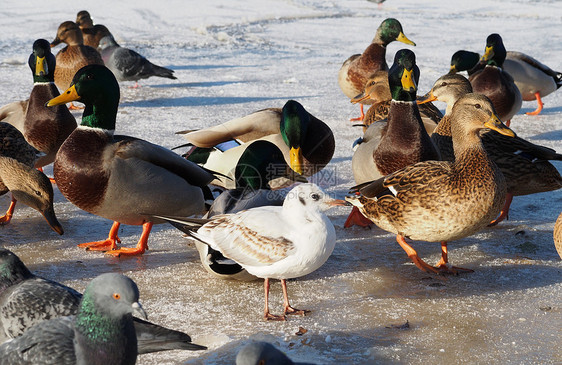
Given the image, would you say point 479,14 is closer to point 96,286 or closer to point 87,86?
point 87,86

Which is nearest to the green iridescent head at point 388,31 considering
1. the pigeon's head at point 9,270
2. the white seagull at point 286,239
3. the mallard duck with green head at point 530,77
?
the mallard duck with green head at point 530,77

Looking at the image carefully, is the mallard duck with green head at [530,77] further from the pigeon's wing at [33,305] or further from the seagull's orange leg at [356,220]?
the pigeon's wing at [33,305]

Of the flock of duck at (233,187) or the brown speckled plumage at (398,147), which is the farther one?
the brown speckled plumage at (398,147)

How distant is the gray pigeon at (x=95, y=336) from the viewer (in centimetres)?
227

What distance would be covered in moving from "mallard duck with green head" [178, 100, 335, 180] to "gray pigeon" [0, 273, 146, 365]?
9.14 feet

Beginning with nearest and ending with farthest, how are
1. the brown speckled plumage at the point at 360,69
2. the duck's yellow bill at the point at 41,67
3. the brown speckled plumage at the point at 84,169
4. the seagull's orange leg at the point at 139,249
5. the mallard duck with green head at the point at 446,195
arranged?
the mallard duck with green head at the point at 446,195, the brown speckled plumage at the point at 84,169, the seagull's orange leg at the point at 139,249, the duck's yellow bill at the point at 41,67, the brown speckled plumage at the point at 360,69

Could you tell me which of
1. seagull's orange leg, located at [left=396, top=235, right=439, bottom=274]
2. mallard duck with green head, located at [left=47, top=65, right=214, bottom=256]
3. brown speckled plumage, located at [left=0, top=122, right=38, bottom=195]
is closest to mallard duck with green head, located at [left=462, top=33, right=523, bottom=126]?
seagull's orange leg, located at [left=396, top=235, right=439, bottom=274]

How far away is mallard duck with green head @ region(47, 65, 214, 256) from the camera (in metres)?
4.12

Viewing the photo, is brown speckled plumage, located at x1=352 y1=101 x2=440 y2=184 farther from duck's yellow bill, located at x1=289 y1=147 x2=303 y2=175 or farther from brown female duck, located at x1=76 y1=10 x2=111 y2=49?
brown female duck, located at x1=76 y1=10 x2=111 y2=49

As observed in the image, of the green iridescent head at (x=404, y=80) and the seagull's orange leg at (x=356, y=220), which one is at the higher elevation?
the green iridescent head at (x=404, y=80)

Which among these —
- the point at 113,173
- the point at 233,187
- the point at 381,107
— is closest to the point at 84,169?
the point at 113,173

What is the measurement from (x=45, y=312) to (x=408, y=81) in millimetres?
3051

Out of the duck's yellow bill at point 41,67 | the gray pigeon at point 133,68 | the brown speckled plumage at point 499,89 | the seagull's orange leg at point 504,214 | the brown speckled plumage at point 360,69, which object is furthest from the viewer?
the gray pigeon at point 133,68

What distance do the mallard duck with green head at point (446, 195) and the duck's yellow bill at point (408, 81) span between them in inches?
28.6
